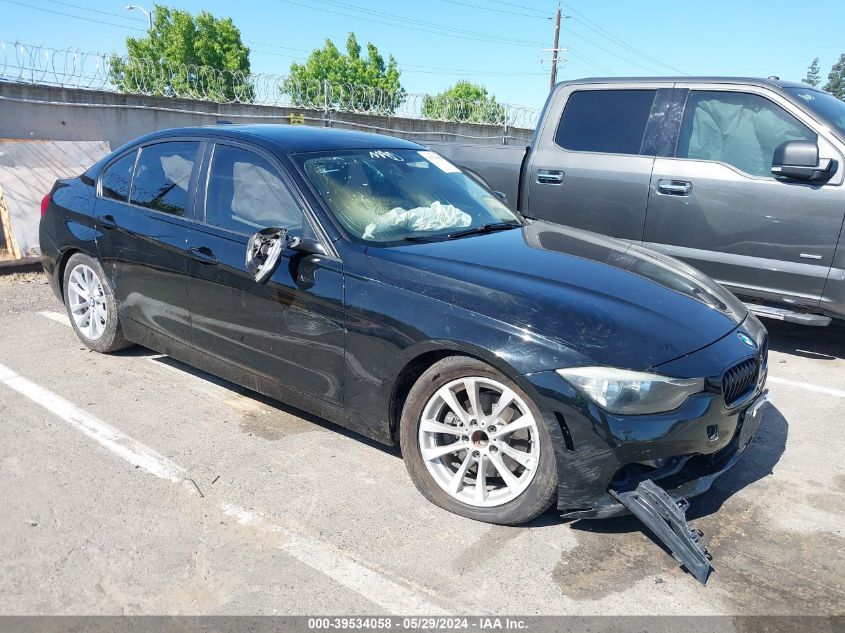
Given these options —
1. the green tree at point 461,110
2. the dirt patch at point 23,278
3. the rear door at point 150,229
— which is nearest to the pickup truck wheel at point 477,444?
the rear door at point 150,229

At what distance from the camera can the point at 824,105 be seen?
5469mm

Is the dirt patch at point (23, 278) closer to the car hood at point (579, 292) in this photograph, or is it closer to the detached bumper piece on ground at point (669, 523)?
the car hood at point (579, 292)

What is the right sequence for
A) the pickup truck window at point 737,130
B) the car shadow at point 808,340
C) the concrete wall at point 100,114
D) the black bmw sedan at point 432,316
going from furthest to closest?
the concrete wall at point 100,114
the car shadow at point 808,340
the pickup truck window at point 737,130
the black bmw sedan at point 432,316

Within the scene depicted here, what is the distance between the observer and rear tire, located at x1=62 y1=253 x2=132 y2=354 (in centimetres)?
489

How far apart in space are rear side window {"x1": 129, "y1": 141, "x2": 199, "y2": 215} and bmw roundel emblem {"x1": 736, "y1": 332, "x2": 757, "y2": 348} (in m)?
3.11

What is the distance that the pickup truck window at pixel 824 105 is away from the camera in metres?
5.23

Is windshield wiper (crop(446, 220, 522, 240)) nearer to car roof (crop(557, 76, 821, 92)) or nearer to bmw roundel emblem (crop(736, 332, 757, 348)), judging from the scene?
bmw roundel emblem (crop(736, 332, 757, 348))

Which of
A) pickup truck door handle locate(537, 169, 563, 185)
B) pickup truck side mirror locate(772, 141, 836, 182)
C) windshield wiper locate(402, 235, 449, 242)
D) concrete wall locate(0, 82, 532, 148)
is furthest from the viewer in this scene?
concrete wall locate(0, 82, 532, 148)

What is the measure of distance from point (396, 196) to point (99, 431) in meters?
2.13

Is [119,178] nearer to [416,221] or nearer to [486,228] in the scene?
[416,221]

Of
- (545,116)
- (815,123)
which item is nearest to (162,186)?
(545,116)

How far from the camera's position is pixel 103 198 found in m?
4.82

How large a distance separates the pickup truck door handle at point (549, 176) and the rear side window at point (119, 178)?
342 centimetres

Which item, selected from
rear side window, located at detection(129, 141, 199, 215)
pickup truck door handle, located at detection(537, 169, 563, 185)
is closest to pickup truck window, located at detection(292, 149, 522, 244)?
rear side window, located at detection(129, 141, 199, 215)
